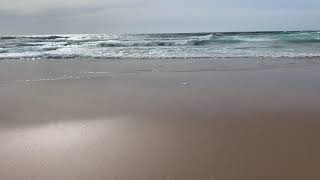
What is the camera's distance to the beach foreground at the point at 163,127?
167 inches

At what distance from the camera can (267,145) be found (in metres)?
4.80

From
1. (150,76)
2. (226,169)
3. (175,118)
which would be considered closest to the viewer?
(226,169)

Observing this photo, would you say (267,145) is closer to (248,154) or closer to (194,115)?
(248,154)

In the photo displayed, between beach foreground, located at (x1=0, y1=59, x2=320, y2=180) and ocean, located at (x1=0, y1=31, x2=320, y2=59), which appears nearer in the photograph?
beach foreground, located at (x1=0, y1=59, x2=320, y2=180)

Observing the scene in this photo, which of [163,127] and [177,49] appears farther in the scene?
[177,49]

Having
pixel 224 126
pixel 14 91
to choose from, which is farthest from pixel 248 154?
pixel 14 91

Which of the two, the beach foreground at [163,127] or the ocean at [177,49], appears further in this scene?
the ocean at [177,49]

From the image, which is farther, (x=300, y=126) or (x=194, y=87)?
(x=194, y=87)

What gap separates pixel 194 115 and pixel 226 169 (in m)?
2.18

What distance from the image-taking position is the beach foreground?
4230 mm

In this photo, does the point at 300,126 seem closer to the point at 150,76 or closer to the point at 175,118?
the point at 175,118

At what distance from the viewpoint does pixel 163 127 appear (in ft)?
18.8

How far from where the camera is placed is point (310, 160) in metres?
4.32

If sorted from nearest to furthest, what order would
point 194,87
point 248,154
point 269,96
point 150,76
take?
point 248,154 → point 269,96 → point 194,87 → point 150,76
